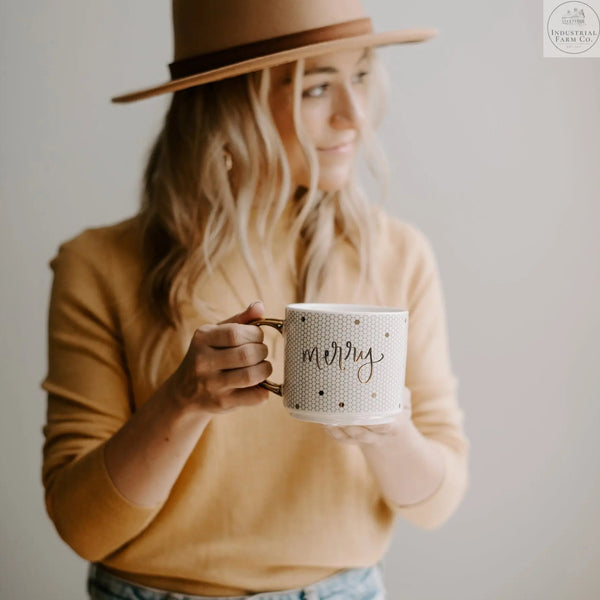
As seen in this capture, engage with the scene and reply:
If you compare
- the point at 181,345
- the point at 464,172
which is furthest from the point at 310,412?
the point at 464,172

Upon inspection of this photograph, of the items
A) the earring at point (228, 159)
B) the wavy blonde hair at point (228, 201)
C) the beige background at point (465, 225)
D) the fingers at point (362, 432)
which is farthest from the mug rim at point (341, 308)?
the beige background at point (465, 225)

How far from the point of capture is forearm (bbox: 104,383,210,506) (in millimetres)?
841

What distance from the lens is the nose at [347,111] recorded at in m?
0.96

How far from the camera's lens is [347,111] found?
0.96 metres

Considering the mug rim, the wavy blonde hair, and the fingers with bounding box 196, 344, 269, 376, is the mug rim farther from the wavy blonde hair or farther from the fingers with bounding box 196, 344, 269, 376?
the wavy blonde hair

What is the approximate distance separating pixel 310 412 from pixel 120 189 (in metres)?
0.76

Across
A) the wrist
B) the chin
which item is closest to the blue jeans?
the wrist

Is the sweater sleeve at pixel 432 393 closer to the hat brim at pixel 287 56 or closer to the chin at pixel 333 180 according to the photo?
the chin at pixel 333 180

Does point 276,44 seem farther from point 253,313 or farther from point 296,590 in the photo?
point 296,590

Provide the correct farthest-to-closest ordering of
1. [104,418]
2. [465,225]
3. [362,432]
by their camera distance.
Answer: [465,225] < [104,418] < [362,432]

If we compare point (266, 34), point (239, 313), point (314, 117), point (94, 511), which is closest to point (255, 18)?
point (266, 34)

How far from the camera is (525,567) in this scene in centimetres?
134

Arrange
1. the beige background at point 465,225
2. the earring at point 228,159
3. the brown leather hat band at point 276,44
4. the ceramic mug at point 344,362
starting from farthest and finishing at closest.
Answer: the beige background at point 465,225 < the earring at point 228,159 < the brown leather hat band at point 276,44 < the ceramic mug at point 344,362

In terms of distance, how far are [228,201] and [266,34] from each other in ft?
0.68
